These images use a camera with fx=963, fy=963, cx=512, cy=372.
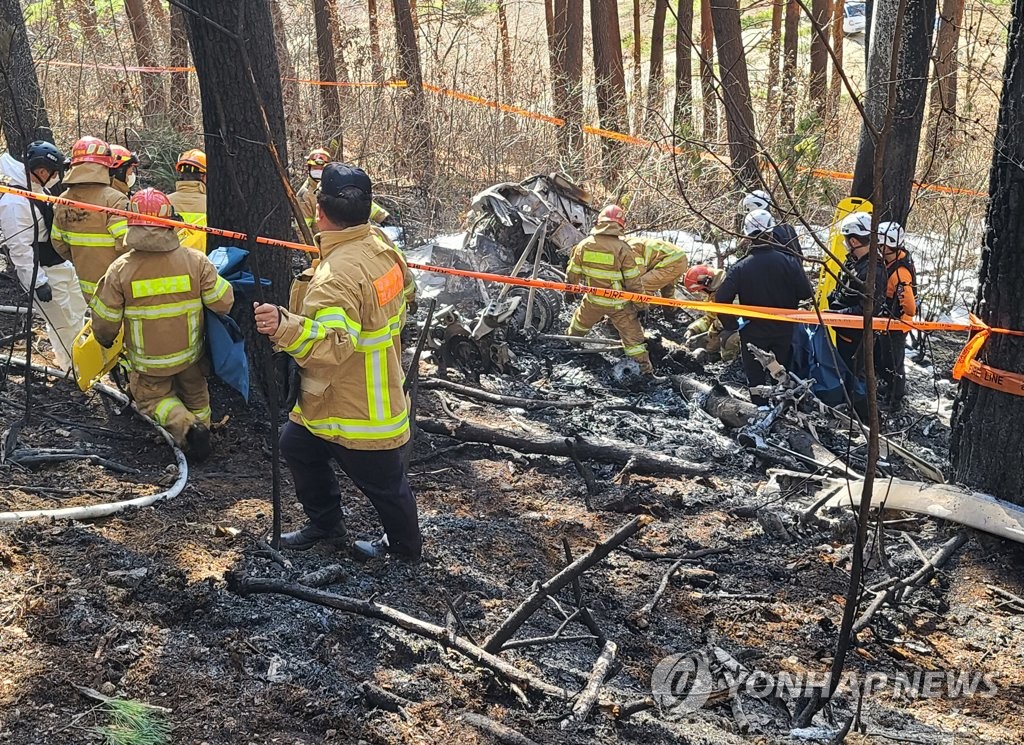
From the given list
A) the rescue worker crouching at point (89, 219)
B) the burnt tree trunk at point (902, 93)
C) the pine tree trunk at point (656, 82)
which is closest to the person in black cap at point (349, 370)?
the rescue worker crouching at point (89, 219)

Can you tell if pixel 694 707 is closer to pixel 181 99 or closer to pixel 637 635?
pixel 637 635

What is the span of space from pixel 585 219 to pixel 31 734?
8.33 metres

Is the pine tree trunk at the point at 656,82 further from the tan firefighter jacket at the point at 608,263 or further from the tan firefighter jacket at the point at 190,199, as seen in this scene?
the tan firefighter jacket at the point at 190,199

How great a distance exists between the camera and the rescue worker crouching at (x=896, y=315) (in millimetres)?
6664

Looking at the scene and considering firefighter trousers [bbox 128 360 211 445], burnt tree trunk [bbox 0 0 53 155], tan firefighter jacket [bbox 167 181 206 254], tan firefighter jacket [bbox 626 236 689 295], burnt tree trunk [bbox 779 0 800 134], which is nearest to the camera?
firefighter trousers [bbox 128 360 211 445]

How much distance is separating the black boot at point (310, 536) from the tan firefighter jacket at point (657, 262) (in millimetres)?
4351

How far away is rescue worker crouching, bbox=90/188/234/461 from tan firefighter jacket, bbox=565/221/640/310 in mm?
3271

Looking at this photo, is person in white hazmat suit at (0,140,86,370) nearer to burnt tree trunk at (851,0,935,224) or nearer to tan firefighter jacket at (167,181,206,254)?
tan firefighter jacket at (167,181,206,254)

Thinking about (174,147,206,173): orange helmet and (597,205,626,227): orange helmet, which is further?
(597,205,626,227): orange helmet

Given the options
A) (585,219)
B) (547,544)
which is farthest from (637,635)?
(585,219)

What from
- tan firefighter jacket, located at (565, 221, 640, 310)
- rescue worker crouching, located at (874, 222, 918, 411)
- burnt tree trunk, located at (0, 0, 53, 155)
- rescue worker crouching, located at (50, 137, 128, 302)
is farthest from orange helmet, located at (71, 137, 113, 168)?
rescue worker crouching, located at (874, 222, 918, 411)

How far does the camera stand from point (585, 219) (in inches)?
406

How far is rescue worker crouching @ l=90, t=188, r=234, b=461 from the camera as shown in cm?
548

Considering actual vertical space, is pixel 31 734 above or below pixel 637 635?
above
